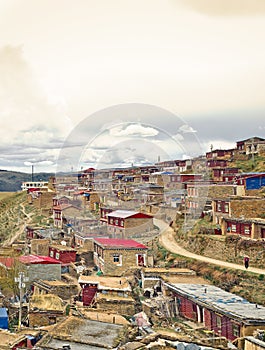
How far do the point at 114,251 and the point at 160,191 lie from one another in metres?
10.5

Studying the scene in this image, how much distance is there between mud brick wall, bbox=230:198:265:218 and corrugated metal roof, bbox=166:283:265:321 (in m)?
6.51

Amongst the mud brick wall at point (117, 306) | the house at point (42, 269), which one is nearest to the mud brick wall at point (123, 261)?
the house at point (42, 269)

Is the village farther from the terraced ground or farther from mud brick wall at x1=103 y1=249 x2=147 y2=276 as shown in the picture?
the terraced ground

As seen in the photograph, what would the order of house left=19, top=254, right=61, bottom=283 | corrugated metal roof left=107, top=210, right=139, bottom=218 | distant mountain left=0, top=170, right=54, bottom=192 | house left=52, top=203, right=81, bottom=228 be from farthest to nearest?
distant mountain left=0, top=170, right=54, bottom=192
house left=52, top=203, right=81, bottom=228
corrugated metal roof left=107, top=210, right=139, bottom=218
house left=19, top=254, right=61, bottom=283

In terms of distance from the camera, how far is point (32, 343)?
9.29m

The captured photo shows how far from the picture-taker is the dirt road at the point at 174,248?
16.5 meters

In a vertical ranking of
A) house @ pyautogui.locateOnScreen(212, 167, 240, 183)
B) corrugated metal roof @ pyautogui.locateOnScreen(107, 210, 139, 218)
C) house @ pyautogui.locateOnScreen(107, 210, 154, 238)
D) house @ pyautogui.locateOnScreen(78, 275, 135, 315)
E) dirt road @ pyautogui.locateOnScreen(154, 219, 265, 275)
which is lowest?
house @ pyautogui.locateOnScreen(78, 275, 135, 315)

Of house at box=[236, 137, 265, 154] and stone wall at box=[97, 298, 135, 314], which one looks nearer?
stone wall at box=[97, 298, 135, 314]

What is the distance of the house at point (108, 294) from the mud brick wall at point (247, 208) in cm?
720

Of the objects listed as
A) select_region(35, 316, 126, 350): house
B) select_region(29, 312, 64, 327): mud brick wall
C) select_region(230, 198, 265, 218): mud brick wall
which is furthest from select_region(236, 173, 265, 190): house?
select_region(35, 316, 126, 350): house

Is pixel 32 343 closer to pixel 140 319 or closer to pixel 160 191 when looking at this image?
pixel 140 319

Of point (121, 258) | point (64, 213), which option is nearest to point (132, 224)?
point (121, 258)

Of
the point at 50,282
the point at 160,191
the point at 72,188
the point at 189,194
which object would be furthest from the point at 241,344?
the point at 72,188

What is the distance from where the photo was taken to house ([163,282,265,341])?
1096 centimetres
